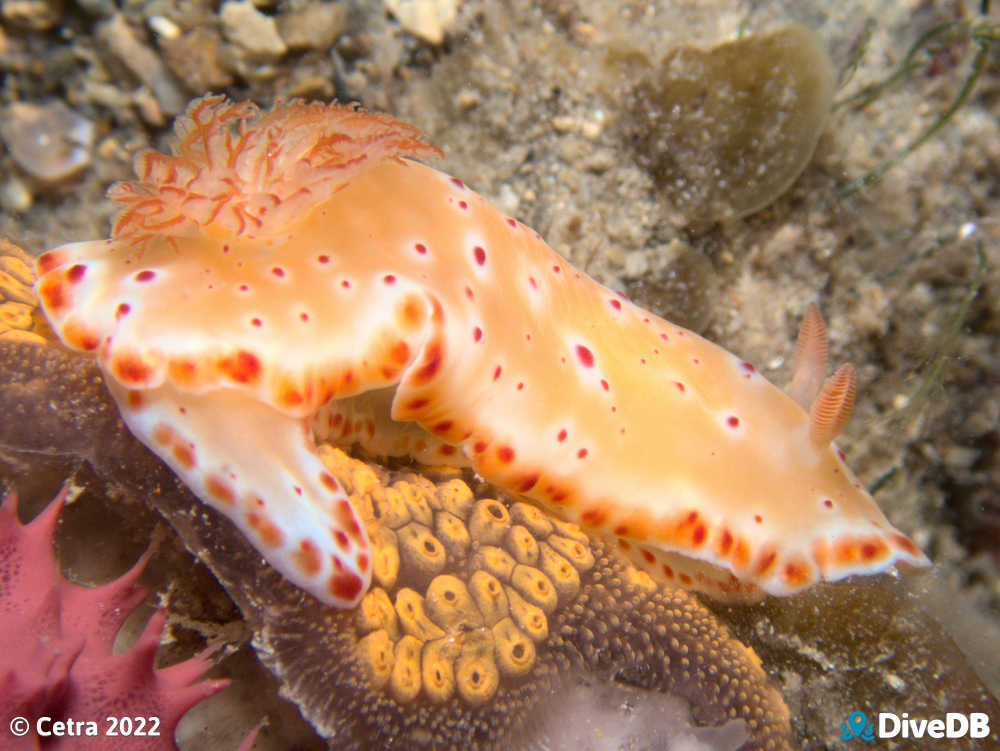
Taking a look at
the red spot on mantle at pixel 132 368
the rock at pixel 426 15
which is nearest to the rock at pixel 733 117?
the rock at pixel 426 15

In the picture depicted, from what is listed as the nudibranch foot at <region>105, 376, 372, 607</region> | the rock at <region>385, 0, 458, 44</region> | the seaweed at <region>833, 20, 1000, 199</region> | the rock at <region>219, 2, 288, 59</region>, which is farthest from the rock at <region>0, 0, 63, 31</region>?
the seaweed at <region>833, 20, 1000, 199</region>

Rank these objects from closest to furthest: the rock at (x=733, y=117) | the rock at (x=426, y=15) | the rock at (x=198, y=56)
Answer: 1. the rock at (x=733, y=117)
2. the rock at (x=426, y=15)
3. the rock at (x=198, y=56)

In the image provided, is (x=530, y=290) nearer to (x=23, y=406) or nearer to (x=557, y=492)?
(x=557, y=492)

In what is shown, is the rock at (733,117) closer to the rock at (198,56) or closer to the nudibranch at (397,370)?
the nudibranch at (397,370)

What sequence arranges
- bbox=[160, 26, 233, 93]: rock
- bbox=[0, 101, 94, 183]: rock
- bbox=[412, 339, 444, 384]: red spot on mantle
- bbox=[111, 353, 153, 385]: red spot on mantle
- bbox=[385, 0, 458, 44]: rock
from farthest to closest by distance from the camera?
bbox=[0, 101, 94, 183]: rock < bbox=[160, 26, 233, 93]: rock < bbox=[385, 0, 458, 44]: rock < bbox=[412, 339, 444, 384]: red spot on mantle < bbox=[111, 353, 153, 385]: red spot on mantle

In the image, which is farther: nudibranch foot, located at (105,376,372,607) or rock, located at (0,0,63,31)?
rock, located at (0,0,63,31)

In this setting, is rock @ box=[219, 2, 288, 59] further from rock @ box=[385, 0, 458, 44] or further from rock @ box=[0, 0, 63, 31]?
rock @ box=[0, 0, 63, 31]

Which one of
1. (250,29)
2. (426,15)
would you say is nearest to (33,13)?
(250,29)
